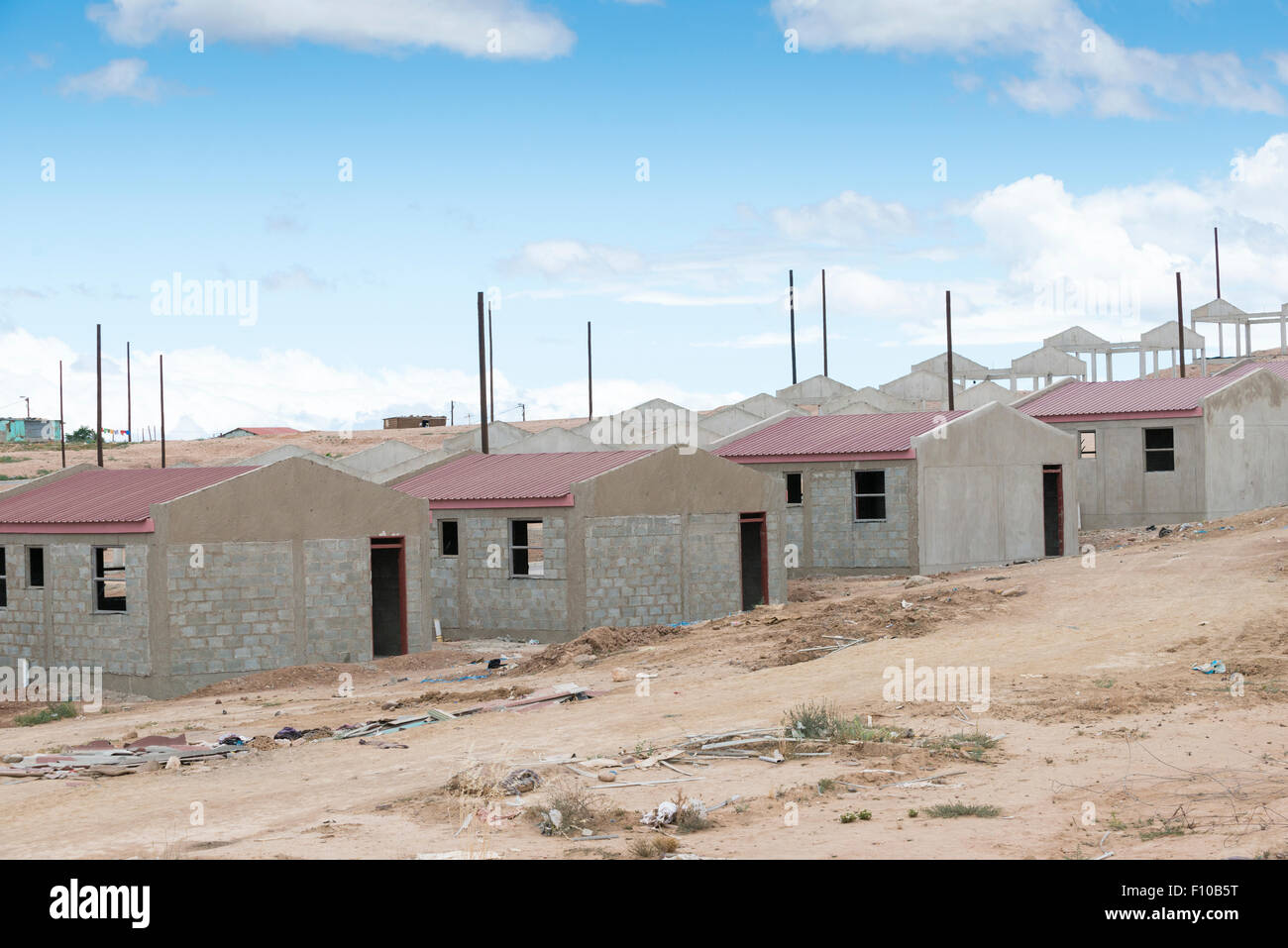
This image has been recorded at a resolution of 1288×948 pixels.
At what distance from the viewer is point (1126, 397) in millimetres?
41000

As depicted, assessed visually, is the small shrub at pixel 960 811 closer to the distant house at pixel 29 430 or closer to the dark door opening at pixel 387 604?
the dark door opening at pixel 387 604

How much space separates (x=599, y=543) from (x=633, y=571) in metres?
0.88

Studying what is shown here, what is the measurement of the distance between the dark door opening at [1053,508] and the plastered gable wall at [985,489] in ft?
0.53

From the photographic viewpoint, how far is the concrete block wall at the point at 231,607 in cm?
2314

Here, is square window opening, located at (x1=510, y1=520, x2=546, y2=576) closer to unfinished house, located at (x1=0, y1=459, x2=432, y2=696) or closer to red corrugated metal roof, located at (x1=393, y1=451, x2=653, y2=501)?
red corrugated metal roof, located at (x1=393, y1=451, x2=653, y2=501)

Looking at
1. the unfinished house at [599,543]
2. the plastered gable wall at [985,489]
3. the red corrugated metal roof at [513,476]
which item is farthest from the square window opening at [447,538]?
the plastered gable wall at [985,489]

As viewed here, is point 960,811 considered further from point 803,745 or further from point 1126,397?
point 1126,397

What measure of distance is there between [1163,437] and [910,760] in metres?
27.7

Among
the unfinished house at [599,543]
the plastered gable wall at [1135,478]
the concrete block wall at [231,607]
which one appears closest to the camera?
the concrete block wall at [231,607]

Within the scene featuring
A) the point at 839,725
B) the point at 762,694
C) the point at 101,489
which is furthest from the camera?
the point at 101,489

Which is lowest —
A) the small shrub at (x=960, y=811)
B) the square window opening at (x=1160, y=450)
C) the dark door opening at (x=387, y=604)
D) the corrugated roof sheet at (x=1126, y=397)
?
the small shrub at (x=960, y=811)
